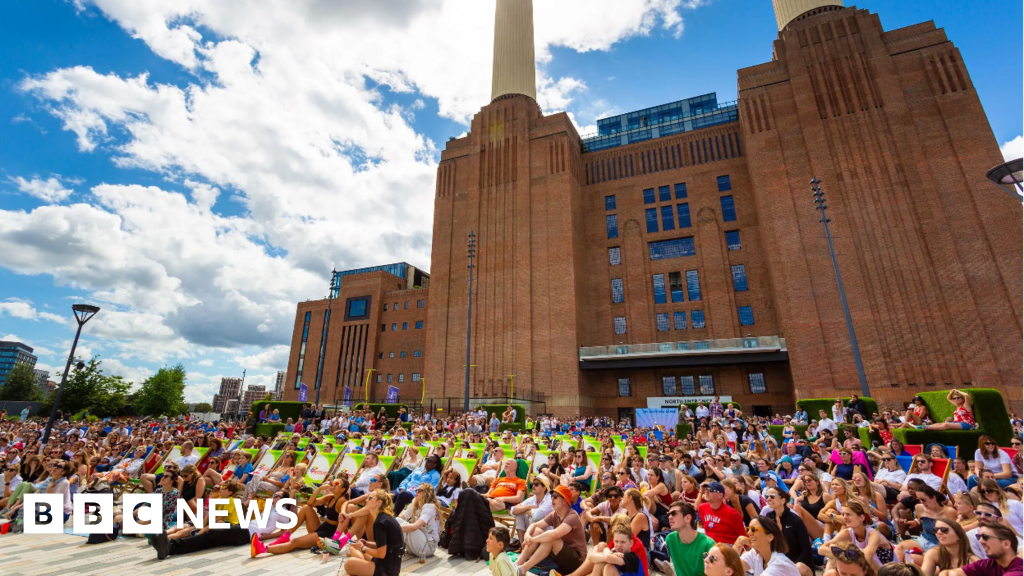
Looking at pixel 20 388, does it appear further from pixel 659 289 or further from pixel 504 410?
pixel 659 289

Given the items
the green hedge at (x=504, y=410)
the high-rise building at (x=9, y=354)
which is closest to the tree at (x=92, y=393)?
the green hedge at (x=504, y=410)

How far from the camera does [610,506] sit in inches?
285

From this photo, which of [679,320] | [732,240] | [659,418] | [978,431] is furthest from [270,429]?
[732,240]

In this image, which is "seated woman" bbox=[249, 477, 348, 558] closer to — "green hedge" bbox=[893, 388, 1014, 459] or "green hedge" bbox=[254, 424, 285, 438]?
"green hedge" bbox=[893, 388, 1014, 459]

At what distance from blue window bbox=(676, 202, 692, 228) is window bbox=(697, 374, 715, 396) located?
13490mm

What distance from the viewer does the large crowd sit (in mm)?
5164

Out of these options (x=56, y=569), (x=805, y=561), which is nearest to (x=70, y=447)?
(x=56, y=569)

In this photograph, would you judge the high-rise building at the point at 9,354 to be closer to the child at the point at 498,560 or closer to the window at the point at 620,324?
the window at the point at 620,324

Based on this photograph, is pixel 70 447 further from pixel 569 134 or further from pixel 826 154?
pixel 826 154

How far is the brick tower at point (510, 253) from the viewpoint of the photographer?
131ft

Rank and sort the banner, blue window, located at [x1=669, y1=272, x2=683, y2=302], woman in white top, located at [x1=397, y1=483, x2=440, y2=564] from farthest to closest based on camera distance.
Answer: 1. blue window, located at [x1=669, y1=272, x2=683, y2=302]
2. the banner
3. woman in white top, located at [x1=397, y1=483, x2=440, y2=564]

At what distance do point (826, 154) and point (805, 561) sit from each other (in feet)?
125

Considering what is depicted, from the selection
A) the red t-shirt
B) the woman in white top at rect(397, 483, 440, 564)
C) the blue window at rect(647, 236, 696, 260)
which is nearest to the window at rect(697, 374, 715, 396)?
the blue window at rect(647, 236, 696, 260)

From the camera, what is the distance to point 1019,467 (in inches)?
358
